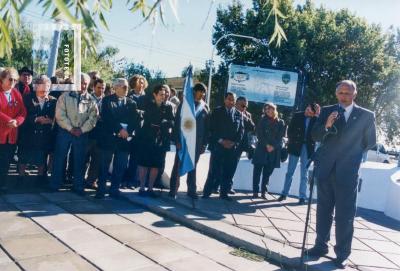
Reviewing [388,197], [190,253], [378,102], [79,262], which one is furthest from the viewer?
[378,102]

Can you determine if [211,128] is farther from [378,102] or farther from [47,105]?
[378,102]

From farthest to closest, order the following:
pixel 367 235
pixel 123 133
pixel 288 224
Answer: pixel 123 133, pixel 288 224, pixel 367 235

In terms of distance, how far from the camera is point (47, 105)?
21.3 feet

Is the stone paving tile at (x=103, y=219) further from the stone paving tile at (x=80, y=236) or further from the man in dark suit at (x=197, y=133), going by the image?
the man in dark suit at (x=197, y=133)

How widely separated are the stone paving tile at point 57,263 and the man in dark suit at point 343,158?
238 centimetres

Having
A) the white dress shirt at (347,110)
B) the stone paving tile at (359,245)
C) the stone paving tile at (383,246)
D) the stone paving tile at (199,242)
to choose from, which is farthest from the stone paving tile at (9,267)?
the stone paving tile at (383,246)

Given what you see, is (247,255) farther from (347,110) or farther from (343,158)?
(347,110)

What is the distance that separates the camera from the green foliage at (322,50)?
23.4 meters

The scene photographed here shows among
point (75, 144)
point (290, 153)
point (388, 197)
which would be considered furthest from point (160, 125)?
point (388, 197)

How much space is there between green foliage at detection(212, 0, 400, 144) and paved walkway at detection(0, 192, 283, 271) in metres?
19.1

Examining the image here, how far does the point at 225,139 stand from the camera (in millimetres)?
6660

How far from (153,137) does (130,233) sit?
2.11 meters

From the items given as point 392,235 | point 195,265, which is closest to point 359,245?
point 392,235

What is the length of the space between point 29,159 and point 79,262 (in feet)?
11.2
